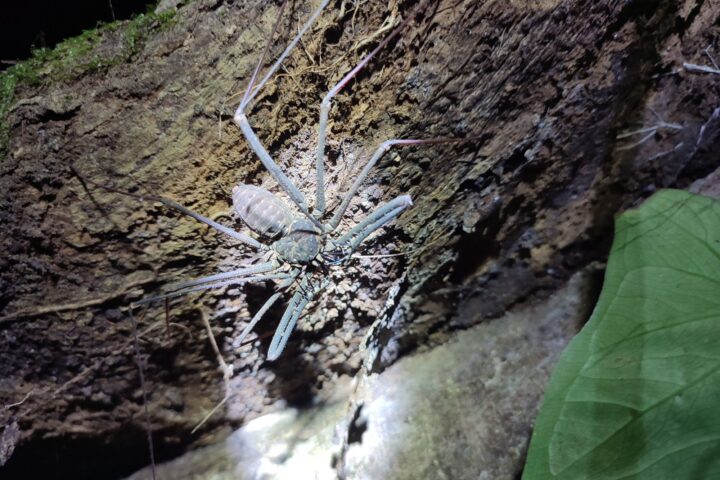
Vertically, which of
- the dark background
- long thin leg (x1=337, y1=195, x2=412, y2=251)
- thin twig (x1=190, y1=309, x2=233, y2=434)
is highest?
the dark background

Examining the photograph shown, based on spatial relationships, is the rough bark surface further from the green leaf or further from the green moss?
the green leaf

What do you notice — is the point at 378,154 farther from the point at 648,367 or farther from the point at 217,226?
the point at 648,367

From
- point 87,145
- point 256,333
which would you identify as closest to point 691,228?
point 256,333

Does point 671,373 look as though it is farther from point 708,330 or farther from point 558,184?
point 558,184

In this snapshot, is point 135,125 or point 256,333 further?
point 256,333

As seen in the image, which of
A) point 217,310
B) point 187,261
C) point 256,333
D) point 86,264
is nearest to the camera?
point 86,264

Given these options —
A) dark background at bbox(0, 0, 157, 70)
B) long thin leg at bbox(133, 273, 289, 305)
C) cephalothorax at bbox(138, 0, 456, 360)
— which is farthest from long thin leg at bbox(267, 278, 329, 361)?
dark background at bbox(0, 0, 157, 70)
